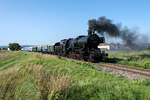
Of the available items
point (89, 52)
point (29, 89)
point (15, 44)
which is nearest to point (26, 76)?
point (29, 89)

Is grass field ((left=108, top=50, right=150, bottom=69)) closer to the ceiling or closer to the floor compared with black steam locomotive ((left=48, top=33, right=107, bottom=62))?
closer to the floor

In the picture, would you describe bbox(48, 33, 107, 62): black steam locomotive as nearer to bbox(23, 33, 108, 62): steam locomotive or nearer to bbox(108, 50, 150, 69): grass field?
bbox(23, 33, 108, 62): steam locomotive

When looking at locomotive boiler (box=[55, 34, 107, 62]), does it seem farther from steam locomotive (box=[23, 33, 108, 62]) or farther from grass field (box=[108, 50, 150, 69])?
grass field (box=[108, 50, 150, 69])

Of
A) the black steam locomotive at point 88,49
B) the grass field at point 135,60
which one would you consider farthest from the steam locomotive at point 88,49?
the grass field at point 135,60

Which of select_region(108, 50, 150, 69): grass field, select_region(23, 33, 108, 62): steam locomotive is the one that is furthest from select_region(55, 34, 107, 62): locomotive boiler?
select_region(108, 50, 150, 69): grass field

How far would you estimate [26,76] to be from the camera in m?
7.27

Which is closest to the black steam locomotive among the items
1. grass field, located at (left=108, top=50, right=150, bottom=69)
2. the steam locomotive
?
the steam locomotive

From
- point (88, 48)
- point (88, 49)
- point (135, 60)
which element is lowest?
point (135, 60)

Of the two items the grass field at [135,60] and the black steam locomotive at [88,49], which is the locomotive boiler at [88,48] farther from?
the grass field at [135,60]

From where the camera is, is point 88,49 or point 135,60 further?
point 135,60

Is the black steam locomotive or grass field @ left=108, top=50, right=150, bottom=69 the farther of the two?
the black steam locomotive

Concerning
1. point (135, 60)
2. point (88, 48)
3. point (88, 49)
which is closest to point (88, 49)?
point (88, 49)

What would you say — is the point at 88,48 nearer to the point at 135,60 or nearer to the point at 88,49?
the point at 88,49

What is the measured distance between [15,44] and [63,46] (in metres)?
100
